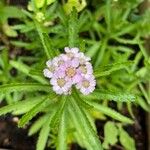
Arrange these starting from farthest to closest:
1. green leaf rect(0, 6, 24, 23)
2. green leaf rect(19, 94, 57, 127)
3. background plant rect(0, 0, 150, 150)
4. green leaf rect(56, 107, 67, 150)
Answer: green leaf rect(0, 6, 24, 23) → background plant rect(0, 0, 150, 150) → green leaf rect(56, 107, 67, 150) → green leaf rect(19, 94, 57, 127)

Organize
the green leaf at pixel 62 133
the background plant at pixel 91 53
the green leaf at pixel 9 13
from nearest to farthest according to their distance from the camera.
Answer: the green leaf at pixel 62 133
the background plant at pixel 91 53
the green leaf at pixel 9 13

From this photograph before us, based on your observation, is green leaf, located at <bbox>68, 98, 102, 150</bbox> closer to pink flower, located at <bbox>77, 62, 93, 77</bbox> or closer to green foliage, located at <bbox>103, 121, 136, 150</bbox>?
pink flower, located at <bbox>77, 62, 93, 77</bbox>

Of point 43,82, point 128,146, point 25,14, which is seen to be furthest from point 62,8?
point 128,146

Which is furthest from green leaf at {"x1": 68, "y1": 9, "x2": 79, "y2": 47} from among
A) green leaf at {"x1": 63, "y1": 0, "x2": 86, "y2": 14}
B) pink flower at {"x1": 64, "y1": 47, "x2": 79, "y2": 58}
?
green leaf at {"x1": 63, "y1": 0, "x2": 86, "y2": 14}

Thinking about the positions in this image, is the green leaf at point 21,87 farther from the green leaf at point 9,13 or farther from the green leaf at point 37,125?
the green leaf at point 9,13

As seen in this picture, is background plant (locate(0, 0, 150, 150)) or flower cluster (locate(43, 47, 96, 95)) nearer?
flower cluster (locate(43, 47, 96, 95))

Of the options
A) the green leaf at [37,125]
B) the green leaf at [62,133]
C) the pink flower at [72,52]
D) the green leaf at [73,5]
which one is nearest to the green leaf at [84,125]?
the green leaf at [62,133]

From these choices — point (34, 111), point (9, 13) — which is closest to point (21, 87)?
point (34, 111)
